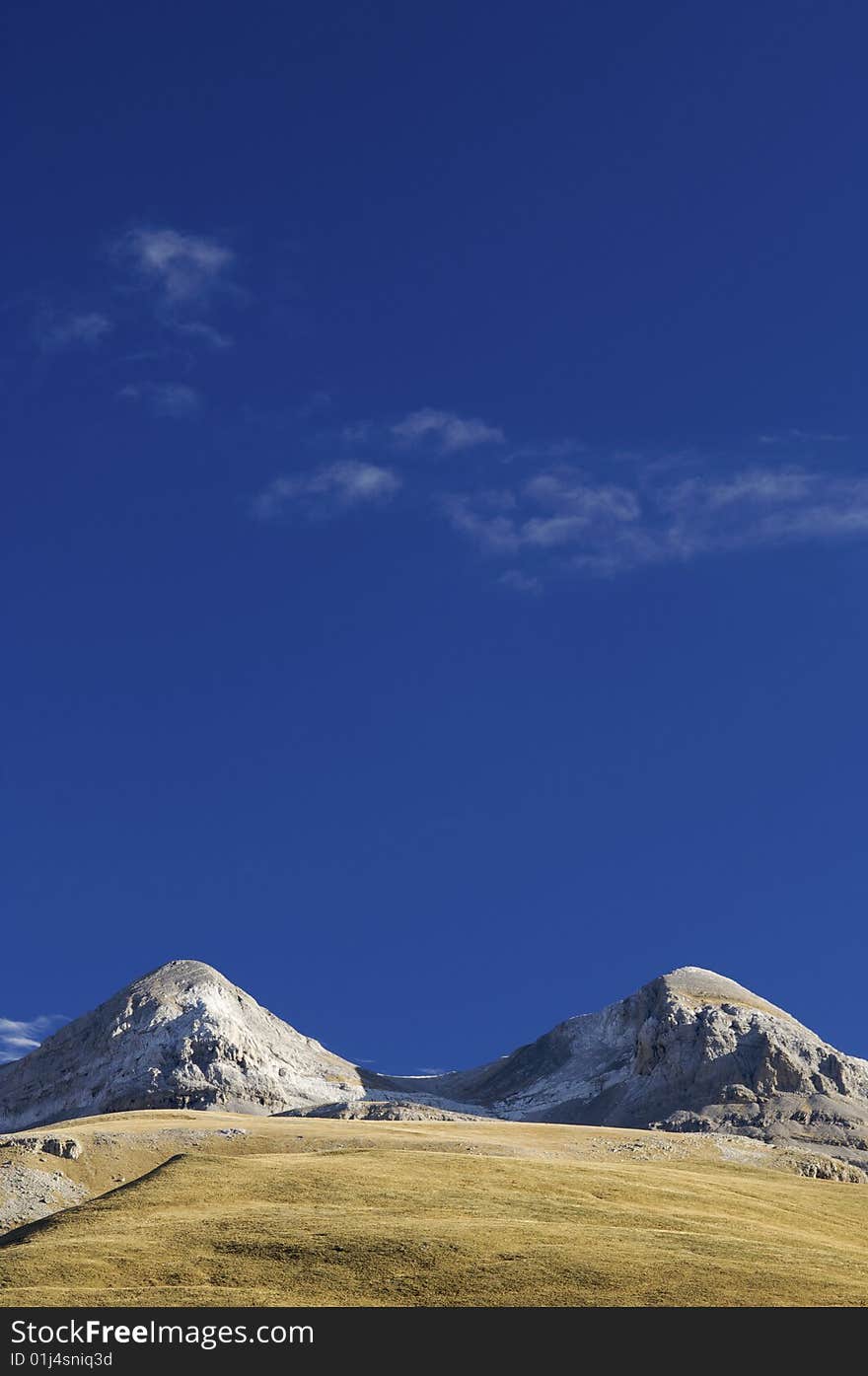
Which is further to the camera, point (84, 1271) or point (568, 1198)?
point (568, 1198)

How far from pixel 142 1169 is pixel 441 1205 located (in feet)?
154

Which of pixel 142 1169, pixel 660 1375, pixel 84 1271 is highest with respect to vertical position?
pixel 142 1169

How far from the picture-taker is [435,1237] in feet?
202

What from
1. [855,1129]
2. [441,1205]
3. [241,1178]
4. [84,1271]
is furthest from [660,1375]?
[855,1129]

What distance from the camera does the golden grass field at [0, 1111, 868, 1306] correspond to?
5438cm

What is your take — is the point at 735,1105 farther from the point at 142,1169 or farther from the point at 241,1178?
the point at 241,1178

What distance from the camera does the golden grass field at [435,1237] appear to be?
54.4 metres

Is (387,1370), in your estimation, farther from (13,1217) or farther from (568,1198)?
(13,1217)

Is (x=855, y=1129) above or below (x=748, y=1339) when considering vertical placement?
above

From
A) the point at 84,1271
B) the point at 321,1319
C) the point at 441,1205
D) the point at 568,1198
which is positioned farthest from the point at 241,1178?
the point at 321,1319

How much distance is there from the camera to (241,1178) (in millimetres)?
79625

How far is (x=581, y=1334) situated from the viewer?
48844 mm

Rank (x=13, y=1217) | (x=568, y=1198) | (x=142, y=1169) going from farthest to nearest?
(x=142, y=1169)
(x=13, y=1217)
(x=568, y=1198)

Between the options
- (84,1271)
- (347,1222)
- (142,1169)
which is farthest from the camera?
(142,1169)
